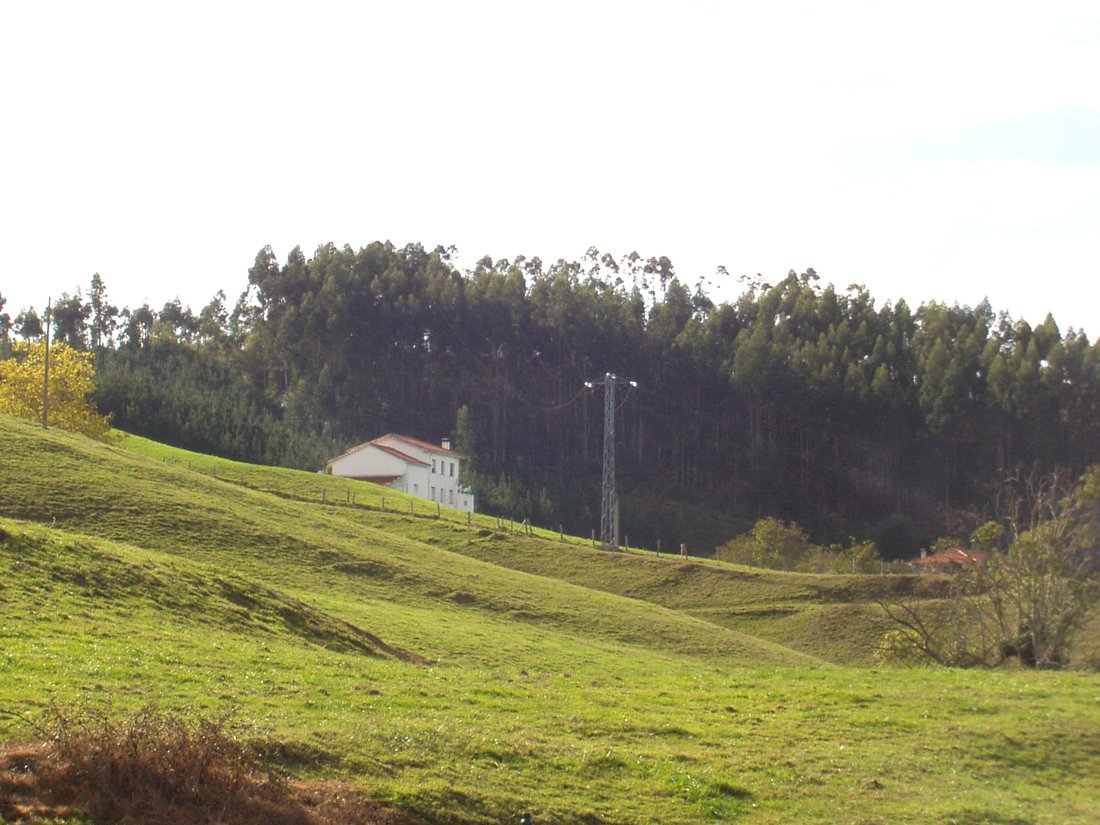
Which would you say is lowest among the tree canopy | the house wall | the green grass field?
the green grass field

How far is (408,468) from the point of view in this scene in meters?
105

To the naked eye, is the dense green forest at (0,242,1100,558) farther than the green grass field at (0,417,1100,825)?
Yes

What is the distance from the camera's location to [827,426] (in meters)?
126

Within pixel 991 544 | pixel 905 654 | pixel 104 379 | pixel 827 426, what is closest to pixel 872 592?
pixel 991 544

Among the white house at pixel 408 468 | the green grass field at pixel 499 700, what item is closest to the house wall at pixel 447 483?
the white house at pixel 408 468

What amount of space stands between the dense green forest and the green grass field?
261ft

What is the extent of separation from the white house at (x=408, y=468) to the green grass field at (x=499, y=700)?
63.2 meters

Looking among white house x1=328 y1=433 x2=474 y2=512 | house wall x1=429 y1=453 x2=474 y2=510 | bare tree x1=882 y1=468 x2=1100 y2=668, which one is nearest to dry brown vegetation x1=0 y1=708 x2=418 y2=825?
bare tree x1=882 y1=468 x2=1100 y2=668

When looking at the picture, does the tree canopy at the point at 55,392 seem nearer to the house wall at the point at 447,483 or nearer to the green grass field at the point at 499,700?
the house wall at the point at 447,483

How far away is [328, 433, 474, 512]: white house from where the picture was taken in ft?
342

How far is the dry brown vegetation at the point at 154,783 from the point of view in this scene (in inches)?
432

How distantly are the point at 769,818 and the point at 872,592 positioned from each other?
→ 158ft

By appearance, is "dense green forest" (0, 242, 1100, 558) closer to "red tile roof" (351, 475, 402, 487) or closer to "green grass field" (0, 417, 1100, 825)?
"red tile roof" (351, 475, 402, 487)

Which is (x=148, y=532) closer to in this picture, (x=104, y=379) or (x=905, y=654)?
(x=905, y=654)
